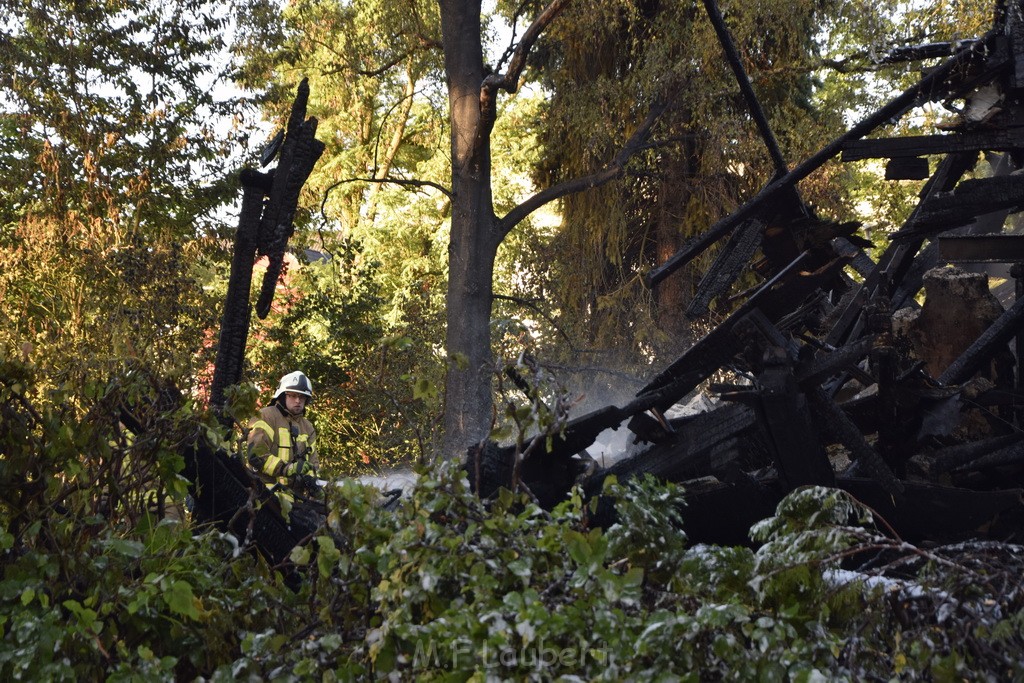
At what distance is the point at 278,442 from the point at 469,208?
11.4 meters

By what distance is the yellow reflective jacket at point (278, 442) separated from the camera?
144 inches

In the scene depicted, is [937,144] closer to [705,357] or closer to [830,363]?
[830,363]

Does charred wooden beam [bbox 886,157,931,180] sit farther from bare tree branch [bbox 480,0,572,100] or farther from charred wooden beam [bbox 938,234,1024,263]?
bare tree branch [bbox 480,0,572,100]

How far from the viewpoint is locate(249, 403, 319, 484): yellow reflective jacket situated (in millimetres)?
3646

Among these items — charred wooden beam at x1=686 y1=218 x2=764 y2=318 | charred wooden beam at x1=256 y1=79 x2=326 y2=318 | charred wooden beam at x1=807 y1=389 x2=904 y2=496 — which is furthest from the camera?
charred wooden beam at x1=686 y1=218 x2=764 y2=318

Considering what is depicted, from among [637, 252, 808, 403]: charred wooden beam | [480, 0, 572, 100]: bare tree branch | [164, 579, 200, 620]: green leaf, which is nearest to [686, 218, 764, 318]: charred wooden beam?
[637, 252, 808, 403]: charred wooden beam

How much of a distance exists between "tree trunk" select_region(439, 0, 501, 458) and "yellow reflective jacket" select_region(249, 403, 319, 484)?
6.43m

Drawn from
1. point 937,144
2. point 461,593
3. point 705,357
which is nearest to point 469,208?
point 937,144

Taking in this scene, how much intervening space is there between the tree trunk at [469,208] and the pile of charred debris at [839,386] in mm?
7795

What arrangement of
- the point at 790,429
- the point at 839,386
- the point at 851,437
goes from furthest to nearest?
the point at 839,386 → the point at 851,437 → the point at 790,429

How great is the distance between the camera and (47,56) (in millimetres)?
15586

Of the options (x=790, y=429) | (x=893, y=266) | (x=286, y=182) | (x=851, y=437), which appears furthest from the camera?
(x=893, y=266)

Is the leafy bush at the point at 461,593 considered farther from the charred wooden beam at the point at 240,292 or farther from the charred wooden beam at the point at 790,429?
the charred wooden beam at the point at 790,429

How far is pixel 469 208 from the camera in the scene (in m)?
15.2
